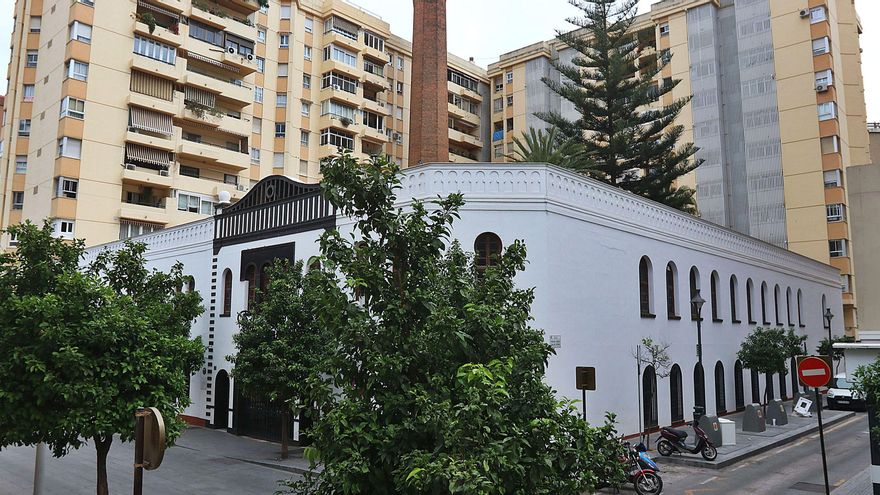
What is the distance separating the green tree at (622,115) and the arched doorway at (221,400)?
858 inches

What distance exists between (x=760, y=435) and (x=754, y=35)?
1217 inches

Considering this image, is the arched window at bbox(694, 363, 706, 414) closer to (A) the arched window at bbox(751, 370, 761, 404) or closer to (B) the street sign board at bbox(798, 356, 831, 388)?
(A) the arched window at bbox(751, 370, 761, 404)

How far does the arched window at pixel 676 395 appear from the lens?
68.7 feet

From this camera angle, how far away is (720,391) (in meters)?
24.3

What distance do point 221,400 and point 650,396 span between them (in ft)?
47.7

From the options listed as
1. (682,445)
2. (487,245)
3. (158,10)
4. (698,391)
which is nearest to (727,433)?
(682,445)

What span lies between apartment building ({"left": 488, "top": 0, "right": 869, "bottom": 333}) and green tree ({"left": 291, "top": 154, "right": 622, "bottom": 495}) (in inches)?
1321

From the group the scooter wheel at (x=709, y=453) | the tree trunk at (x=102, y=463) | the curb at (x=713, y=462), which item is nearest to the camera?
→ the tree trunk at (x=102, y=463)

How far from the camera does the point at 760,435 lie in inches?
785

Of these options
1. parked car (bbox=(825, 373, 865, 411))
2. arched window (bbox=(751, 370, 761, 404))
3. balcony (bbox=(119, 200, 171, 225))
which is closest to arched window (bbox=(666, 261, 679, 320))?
arched window (bbox=(751, 370, 761, 404))

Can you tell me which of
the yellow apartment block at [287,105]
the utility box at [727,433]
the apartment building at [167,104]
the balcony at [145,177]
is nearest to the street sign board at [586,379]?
the utility box at [727,433]

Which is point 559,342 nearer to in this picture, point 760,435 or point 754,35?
point 760,435

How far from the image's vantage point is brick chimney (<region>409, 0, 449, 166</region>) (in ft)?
96.4

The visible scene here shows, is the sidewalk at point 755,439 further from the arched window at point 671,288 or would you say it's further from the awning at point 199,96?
the awning at point 199,96
